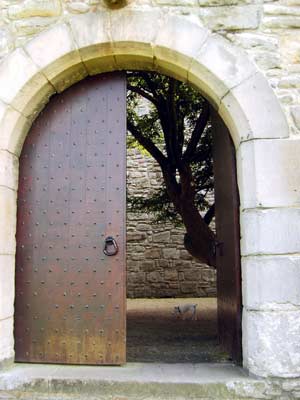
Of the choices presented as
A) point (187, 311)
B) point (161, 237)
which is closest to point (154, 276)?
point (161, 237)

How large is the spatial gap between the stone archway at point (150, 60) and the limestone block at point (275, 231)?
0.05 ft

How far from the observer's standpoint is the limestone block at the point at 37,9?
299cm

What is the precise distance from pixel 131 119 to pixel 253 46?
3.29 m

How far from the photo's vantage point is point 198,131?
17.6ft

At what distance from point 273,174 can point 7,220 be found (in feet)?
6.04

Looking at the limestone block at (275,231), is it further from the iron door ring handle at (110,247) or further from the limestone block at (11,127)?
the limestone block at (11,127)

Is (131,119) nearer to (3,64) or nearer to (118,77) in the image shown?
(118,77)

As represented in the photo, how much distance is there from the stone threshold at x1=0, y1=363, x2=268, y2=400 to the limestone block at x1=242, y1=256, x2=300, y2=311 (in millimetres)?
484

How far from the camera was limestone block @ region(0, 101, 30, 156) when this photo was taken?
9.61 feet

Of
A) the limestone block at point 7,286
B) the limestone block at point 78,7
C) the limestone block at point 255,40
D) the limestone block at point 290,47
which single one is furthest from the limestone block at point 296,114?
the limestone block at point 7,286

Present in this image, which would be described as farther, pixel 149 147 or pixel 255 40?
pixel 149 147

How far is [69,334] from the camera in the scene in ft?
9.73

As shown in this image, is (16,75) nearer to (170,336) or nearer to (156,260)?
(170,336)

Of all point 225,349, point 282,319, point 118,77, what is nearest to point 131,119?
point 118,77
